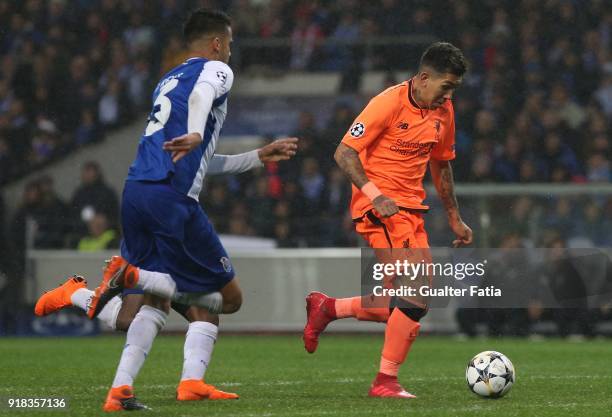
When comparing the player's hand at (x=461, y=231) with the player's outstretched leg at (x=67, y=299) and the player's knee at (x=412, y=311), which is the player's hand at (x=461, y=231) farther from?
the player's outstretched leg at (x=67, y=299)

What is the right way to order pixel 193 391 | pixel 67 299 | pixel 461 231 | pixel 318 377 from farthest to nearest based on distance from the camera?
pixel 318 377, pixel 461 231, pixel 67 299, pixel 193 391

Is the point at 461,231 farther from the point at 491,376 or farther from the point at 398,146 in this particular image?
the point at 491,376

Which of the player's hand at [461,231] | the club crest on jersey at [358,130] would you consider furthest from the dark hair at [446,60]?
the player's hand at [461,231]

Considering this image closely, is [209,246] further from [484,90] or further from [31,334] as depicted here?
[484,90]

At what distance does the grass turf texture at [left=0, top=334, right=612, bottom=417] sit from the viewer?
267 inches

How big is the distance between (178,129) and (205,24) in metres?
0.66

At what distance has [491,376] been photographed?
289 inches

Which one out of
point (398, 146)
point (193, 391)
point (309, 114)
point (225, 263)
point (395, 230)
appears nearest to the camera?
point (225, 263)

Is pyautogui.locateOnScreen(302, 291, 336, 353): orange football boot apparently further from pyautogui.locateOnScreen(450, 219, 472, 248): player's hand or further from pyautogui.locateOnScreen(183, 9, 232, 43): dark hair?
pyautogui.locateOnScreen(183, 9, 232, 43): dark hair

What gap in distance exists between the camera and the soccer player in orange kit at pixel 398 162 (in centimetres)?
756

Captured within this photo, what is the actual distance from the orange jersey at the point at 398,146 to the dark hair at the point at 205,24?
1.19 meters

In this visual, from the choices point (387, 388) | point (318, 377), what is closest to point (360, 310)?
point (387, 388)

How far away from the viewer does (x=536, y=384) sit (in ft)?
27.7

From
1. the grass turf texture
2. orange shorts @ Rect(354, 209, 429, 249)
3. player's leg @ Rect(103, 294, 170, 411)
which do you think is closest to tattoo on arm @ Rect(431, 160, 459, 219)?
orange shorts @ Rect(354, 209, 429, 249)
